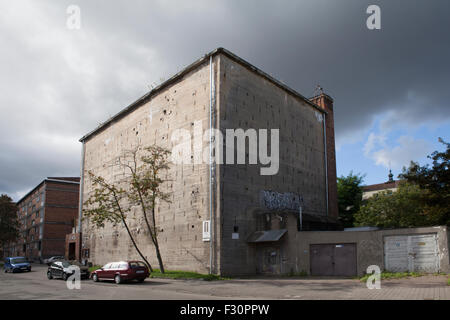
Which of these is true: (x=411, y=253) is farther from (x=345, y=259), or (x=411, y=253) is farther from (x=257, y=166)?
(x=257, y=166)

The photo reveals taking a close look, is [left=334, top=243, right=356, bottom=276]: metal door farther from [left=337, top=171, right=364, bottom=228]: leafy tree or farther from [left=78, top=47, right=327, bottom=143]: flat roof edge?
[left=337, top=171, right=364, bottom=228]: leafy tree

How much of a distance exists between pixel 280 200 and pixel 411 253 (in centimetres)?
1176

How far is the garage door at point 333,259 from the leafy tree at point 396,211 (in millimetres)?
14076

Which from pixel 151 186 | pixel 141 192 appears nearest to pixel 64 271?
pixel 141 192

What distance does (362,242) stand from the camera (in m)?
22.9

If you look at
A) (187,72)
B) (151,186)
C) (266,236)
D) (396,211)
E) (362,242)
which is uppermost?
(187,72)

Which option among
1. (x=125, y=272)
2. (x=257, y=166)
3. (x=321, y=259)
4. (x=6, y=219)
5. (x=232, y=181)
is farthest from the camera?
(x=6, y=219)

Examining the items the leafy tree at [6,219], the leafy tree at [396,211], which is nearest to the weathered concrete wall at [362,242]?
the leafy tree at [396,211]

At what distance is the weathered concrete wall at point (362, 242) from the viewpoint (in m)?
20.0

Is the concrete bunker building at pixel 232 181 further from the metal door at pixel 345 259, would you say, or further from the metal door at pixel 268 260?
the metal door at pixel 345 259

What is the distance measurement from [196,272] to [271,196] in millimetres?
8640

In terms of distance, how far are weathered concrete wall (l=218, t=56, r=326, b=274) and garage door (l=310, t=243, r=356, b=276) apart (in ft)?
15.6

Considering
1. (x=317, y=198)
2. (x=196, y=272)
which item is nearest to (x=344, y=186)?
(x=317, y=198)

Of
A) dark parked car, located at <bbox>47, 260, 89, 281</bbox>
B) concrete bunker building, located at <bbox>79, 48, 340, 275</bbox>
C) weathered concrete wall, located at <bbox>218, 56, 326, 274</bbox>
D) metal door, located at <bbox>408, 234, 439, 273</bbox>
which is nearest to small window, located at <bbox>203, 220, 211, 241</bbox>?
concrete bunker building, located at <bbox>79, 48, 340, 275</bbox>
